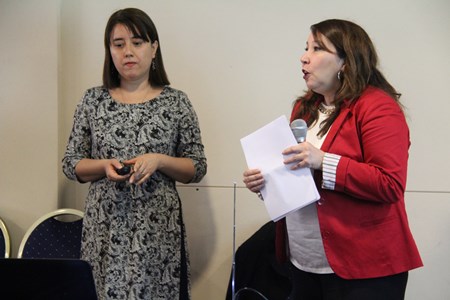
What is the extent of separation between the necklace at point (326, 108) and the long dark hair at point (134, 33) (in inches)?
28.0

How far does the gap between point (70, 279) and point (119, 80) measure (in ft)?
3.42

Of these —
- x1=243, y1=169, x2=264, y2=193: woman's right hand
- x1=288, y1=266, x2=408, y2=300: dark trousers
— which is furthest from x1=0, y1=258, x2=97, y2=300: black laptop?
x1=288, y1=266, x2=408, y2=300: dark trousers

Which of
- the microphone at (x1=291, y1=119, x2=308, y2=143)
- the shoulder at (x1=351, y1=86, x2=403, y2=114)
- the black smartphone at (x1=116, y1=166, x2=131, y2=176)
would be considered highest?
the shoulder at (x1=351, y1=86, x2=403, y2=114)

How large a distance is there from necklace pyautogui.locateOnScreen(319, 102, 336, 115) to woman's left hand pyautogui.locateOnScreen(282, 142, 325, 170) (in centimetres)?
18

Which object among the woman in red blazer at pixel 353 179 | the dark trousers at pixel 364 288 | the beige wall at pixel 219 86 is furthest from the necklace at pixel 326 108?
the beige wall at pixel 219 86

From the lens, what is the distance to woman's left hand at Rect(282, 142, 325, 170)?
3.77 feet

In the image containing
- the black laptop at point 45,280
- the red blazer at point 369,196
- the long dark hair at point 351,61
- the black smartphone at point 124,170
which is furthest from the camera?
the black smartphone at point 124,170

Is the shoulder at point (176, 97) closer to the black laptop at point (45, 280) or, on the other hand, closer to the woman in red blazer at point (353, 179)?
the woman in red blazer at point (353, 179)

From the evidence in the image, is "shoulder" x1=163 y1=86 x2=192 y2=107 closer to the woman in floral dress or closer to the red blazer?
the woman in floral dress

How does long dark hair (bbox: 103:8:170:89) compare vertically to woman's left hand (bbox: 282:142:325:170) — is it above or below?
above

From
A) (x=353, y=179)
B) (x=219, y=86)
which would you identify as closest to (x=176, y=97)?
(x=219, y=86)

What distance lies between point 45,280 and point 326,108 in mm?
895

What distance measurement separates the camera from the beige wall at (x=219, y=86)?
7.10 feet

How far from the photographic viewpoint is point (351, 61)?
121 cm
